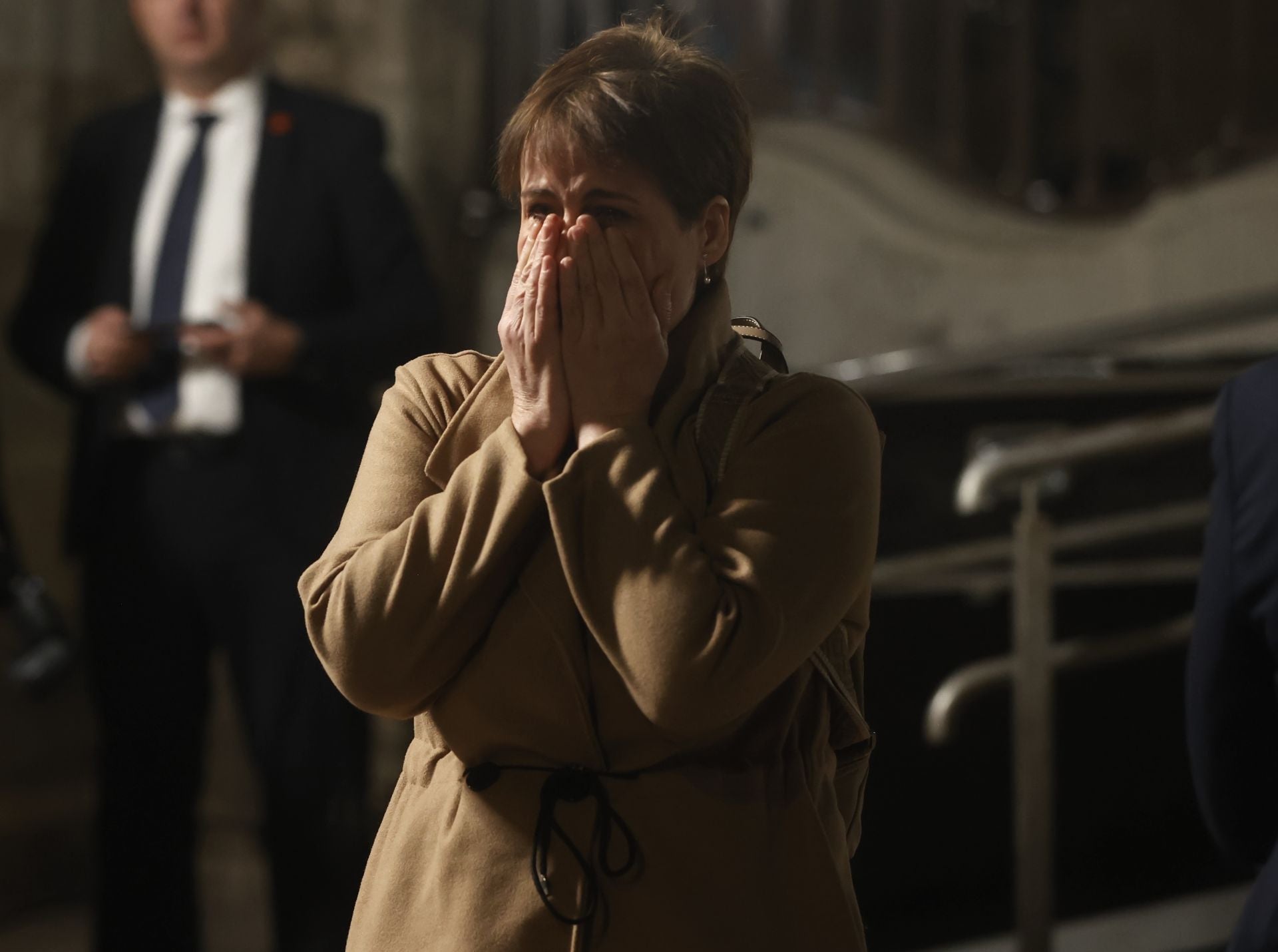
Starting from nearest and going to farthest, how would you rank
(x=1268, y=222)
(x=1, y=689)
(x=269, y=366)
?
(x=269, y=366) → (x=1, y=689) → (x=1268, y=222)

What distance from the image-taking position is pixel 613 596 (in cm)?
92

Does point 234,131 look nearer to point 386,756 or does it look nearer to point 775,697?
point 386,756

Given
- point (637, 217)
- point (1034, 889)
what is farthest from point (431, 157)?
point (637, 217)

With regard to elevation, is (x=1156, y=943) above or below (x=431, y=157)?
below

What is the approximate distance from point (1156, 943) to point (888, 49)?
3235 millimetres

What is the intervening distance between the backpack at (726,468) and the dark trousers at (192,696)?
1.35 meters

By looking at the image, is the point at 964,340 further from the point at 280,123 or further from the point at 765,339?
the point at 765,339

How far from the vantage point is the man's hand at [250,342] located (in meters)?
2.47

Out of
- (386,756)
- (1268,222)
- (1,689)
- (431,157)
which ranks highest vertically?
(431,157)

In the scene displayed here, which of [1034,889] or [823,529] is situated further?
[1034,889]

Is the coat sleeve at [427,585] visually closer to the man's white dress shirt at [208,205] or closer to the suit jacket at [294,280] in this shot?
the suit jacket at [294,280]

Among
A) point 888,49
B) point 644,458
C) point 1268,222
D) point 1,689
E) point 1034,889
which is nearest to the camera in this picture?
point 644,458

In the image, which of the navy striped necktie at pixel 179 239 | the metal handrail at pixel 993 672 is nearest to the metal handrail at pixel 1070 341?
the metal handrail at pixel 993 672

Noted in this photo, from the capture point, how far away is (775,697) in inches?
38.6
